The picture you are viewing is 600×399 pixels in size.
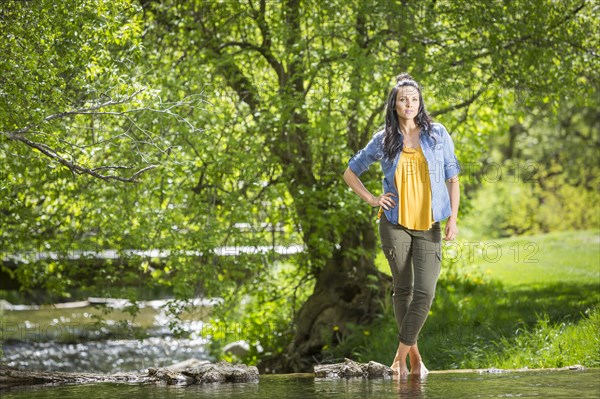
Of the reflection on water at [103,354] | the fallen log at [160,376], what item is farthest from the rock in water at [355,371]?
the reflection on water at [103,354]

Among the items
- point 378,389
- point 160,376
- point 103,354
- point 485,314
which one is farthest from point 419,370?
point 103,354

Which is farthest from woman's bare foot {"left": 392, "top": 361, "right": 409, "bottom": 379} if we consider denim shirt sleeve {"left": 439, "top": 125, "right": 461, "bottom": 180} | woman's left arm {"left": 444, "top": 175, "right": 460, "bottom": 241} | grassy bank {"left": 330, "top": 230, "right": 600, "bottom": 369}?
grassy bank {"left": 330, "top": 230, "right": 600, "bottom": 369}

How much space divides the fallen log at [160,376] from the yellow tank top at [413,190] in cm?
165

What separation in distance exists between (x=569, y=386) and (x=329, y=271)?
20.5 ft

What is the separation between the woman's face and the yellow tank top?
27 cm

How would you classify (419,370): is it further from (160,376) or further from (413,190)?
(160,376)

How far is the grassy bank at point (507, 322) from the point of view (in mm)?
7875

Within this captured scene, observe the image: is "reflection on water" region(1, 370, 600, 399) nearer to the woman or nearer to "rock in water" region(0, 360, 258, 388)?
"rock in water" region(0, 360, 258, 388)

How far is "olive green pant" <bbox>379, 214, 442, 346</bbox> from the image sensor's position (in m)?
6.24

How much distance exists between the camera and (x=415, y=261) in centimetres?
624

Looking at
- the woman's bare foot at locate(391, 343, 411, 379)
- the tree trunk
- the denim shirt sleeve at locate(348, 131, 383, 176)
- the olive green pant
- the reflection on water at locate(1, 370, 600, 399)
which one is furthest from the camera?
the tree trunk

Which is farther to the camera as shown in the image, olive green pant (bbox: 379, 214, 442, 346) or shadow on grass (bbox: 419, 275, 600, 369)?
shadow on grass (bbox: 419, 275, 600, 369)

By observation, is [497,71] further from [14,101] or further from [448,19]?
[14,101]

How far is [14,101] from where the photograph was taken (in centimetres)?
662
